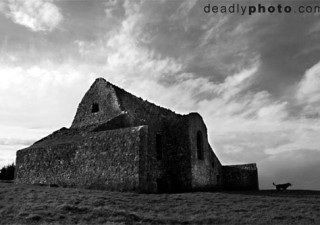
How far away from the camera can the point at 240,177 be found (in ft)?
98.5

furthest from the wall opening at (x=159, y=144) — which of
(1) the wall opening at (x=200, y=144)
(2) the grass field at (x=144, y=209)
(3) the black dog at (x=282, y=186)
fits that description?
(3) the black dog at (x=282, y=186)

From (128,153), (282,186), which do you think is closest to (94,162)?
(128,153)

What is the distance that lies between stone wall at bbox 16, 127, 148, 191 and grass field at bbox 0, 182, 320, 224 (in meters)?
2.14

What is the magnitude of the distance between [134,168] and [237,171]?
13.8 metres

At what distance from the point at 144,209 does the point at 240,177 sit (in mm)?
17208

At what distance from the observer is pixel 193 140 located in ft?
79.9

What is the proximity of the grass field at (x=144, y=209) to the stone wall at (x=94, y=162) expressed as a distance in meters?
2.14

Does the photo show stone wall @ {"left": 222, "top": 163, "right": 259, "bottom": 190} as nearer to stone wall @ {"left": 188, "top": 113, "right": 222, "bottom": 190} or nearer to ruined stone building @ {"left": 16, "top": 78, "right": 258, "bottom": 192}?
ruined stone building @ {"left": 16, "top": 78, "right": 258, "bottom": 192}

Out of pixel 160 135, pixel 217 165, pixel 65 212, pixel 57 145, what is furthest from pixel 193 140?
pixel 65 212

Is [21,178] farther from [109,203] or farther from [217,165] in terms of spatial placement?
[217,165]

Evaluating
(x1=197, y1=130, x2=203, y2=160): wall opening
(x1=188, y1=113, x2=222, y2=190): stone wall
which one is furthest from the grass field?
(x1=197, y1=130, x2=203, y2=160): wall opening

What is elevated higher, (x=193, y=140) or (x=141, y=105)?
(x=141, y=105)

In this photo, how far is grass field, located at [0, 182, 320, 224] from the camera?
1330 centimetres

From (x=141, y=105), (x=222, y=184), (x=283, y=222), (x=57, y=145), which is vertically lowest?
(x=283, y=222)
